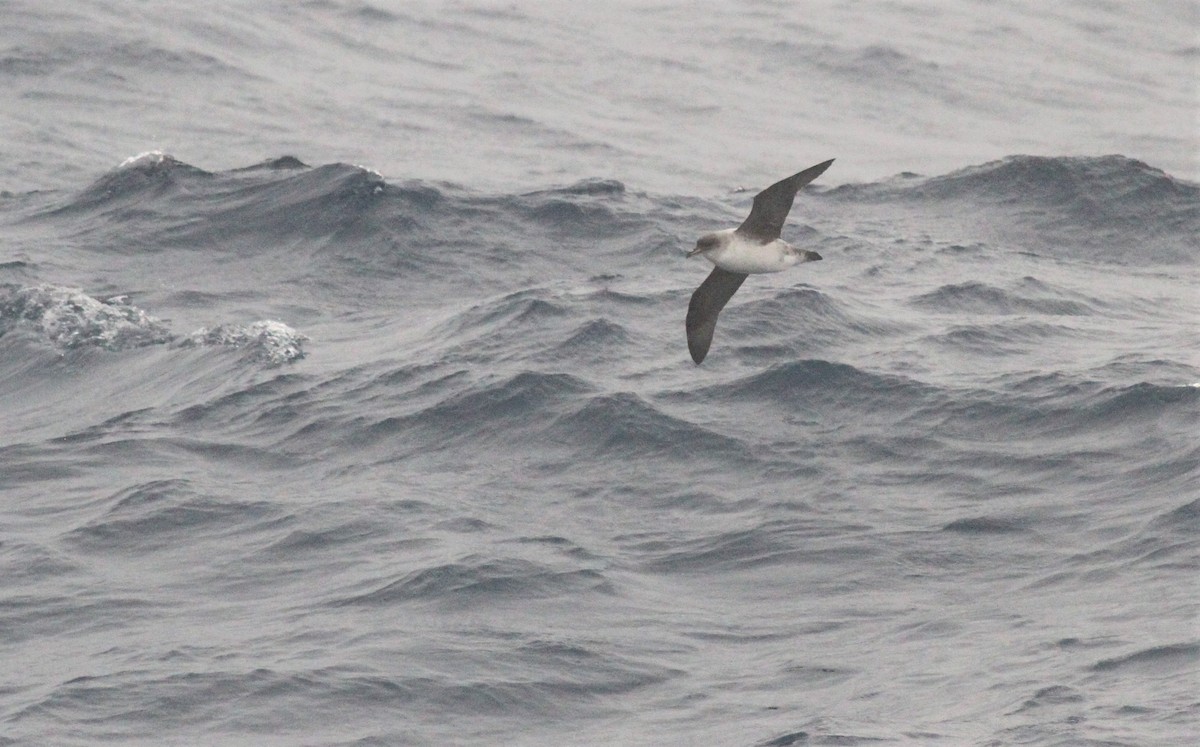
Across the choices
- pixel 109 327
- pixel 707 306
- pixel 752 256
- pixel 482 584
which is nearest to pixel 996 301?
pixel 707 306

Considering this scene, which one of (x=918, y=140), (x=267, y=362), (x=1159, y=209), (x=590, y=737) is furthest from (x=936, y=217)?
(x=590, y=737)

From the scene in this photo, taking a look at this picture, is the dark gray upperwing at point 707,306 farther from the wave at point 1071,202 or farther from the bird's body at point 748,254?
the wave at point 1071,202

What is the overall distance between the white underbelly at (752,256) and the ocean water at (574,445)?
10.6 feet

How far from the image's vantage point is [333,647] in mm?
14922

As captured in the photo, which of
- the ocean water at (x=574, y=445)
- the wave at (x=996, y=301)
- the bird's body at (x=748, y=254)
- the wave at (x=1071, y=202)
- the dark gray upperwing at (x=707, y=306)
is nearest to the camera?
the bird's body at (x=748, y=254)

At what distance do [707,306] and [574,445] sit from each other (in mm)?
3974

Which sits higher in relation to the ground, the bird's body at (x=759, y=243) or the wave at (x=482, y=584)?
the bird's body at (x=759, y=243)

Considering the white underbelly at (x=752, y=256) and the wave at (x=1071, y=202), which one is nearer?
the white underbelly at (x=752, y=256)

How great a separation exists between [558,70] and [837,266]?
1614 centimetres

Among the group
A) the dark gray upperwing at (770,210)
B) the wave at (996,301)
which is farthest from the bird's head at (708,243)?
the wave at (996,301)

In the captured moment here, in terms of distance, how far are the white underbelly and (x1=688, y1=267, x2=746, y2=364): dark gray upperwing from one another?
2.51ft

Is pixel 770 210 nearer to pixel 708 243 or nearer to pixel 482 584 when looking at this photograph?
pixel 708 243

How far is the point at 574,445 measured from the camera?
18.3 meters

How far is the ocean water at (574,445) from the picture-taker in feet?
47.1
